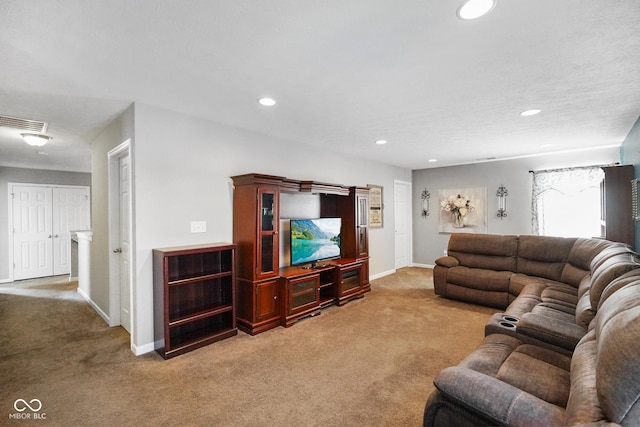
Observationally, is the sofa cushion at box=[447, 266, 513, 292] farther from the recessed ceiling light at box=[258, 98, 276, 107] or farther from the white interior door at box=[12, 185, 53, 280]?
the white interior door at box=[12, 185, 53, 280]

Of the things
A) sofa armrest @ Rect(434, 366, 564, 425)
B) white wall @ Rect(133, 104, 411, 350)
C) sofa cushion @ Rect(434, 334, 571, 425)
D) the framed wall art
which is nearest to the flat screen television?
white wall @ Rect(133, 104, 411, 350)

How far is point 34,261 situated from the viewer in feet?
A: 20.3

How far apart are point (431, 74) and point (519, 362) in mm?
2048

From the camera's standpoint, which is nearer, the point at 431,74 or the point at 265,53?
the point at 265,53

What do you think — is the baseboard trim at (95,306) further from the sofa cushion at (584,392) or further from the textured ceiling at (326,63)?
the sofa cushion at (584,392)

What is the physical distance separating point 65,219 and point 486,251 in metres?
8.55

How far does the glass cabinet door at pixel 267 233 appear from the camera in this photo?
3338mm

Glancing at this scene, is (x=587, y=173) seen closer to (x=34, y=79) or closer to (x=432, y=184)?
(x=432, y=184)

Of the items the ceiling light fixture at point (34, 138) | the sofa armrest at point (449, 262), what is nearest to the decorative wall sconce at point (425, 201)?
the sofa armrest at point (449, 262)

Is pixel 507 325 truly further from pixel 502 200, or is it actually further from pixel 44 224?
pixel 44 224

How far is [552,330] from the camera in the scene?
1.93 meters

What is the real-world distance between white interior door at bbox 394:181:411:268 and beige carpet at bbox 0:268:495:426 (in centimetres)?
303

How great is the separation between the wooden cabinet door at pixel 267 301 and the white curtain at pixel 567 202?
5.19 m

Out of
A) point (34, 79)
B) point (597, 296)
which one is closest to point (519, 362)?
point (597, 296)
